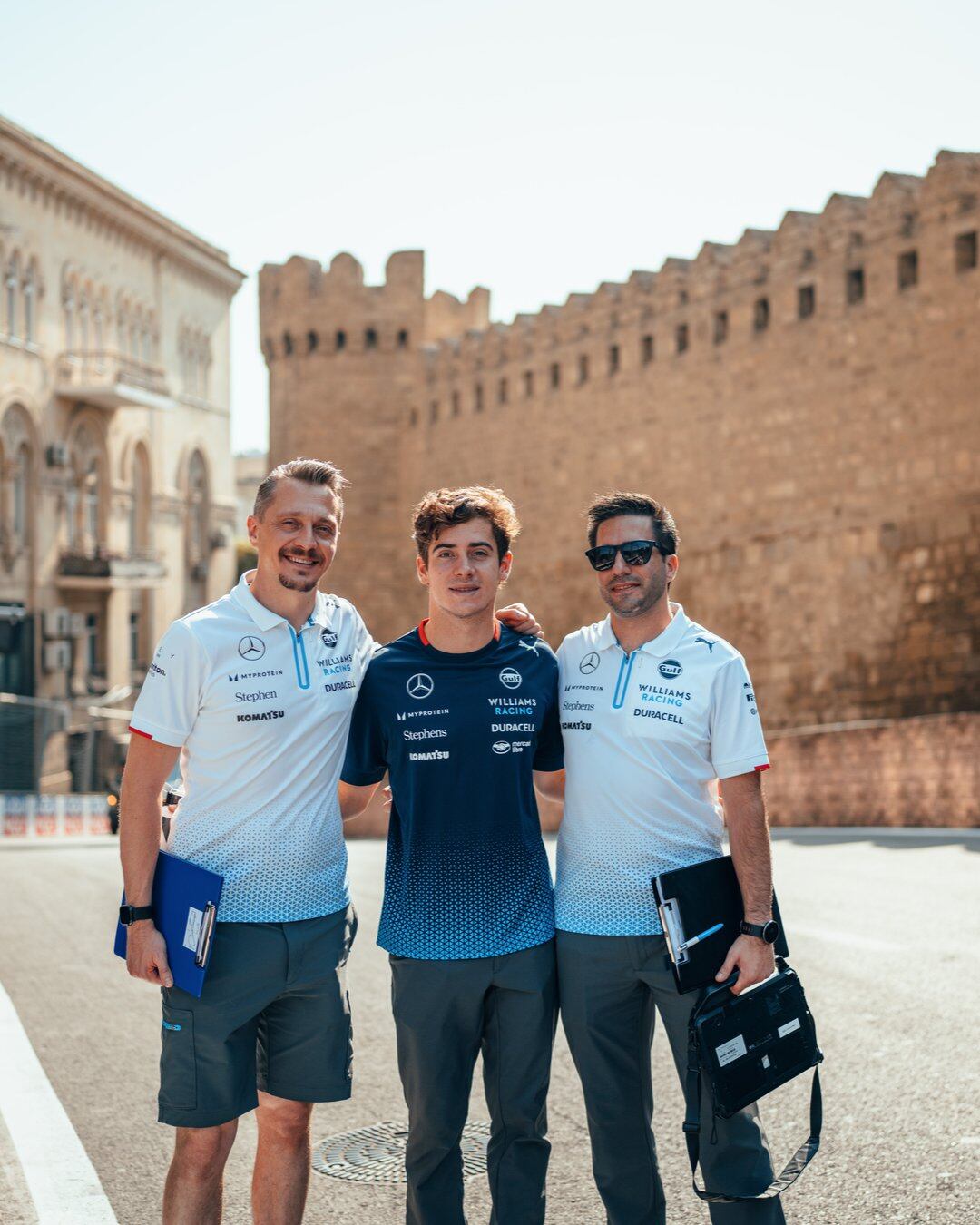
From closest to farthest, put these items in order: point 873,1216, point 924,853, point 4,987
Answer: point 873,1216, point 4,987, point 924,853

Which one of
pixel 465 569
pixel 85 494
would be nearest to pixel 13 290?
pixel 85 494

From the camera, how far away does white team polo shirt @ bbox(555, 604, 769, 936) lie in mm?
3156

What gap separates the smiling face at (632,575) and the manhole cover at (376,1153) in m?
1.68

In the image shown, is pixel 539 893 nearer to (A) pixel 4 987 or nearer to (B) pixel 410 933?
(B) pixel 410 933

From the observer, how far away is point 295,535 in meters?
3.37

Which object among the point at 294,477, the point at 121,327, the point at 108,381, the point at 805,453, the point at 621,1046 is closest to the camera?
the point at 621,1046

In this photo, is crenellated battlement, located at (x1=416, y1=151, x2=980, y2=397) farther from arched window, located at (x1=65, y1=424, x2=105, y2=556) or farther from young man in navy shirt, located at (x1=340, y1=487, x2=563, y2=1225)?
young man in navy shirt, located at (x1=340, y1=487, x2=563, y2=1225)

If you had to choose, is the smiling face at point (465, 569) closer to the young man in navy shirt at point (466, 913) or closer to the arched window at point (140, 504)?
the young man in navy shirt at point (466, 913)

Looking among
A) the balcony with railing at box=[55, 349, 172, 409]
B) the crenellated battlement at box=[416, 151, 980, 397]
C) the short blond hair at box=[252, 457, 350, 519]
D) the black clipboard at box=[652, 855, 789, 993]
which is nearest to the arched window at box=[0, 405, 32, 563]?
the balcony with railing at box=[55, 349, 172, 409]

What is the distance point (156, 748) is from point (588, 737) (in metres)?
1.01

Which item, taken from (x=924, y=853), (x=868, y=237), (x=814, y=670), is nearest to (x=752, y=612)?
(x=814, y=670)

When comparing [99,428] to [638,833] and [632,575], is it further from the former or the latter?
[638,833]

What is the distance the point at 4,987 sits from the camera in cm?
654

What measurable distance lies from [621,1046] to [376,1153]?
1320 mm
